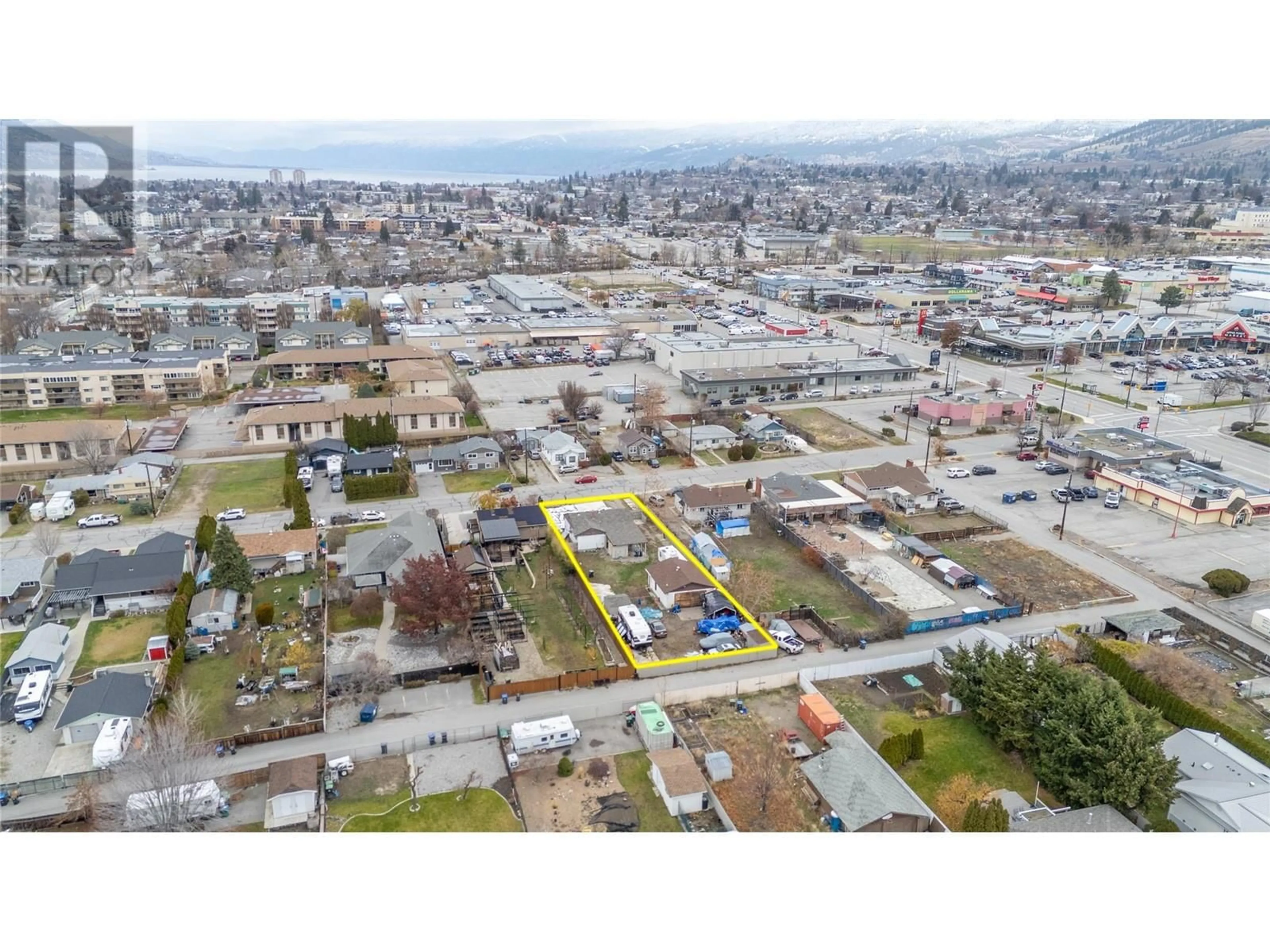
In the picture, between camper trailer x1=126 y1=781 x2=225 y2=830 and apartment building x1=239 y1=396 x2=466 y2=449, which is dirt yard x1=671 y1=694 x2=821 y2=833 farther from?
apartment building x1=239 y1=396 x2=466 y2=449

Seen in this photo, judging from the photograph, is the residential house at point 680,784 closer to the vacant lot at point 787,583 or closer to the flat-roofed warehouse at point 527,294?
the vacant lot at point 787,583

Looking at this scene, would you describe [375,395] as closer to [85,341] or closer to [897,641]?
[85,341]

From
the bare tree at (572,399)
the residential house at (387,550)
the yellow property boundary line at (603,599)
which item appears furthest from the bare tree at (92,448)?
the bare tree at (572,399)

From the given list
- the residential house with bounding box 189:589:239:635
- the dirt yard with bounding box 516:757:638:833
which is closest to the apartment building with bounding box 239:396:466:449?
the residential house with bounding box 189:589:239:635

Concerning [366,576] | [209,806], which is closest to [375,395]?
[366,576]

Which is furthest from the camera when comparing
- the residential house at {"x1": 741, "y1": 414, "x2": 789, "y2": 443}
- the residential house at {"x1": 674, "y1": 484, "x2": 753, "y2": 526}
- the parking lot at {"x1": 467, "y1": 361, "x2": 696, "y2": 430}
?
the parking lot at {"x1": 467, "y1": 361, "x2": 696, "y2": 430}

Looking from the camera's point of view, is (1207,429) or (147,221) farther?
(147,221)

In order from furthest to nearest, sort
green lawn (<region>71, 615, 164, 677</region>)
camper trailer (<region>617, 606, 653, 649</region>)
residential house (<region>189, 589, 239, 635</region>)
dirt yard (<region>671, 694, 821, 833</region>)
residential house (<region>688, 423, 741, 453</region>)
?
residential house (<region>688, 423, 741, 453</region>), residential house (<region>189, 589, 239, 635</region>), camper trailer (<region>617, 606, 653, 649</region>), green lawn (<region>71, 615, 164, 677</region>), dirt yard (<region>671, 694, 821, 833</region>)
